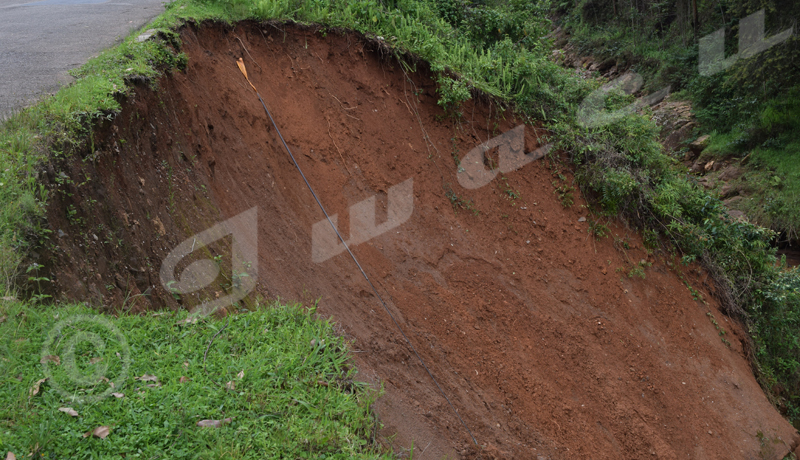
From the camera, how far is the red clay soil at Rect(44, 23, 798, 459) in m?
4.19

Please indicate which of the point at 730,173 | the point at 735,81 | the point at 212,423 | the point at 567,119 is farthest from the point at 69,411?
the point at 735,81

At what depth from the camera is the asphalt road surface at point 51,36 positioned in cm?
488

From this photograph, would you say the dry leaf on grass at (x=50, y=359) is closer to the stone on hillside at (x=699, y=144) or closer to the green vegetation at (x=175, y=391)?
the green vegetation at (x=175, y=391)

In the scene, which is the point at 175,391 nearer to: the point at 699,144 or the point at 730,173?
the point at 730,173

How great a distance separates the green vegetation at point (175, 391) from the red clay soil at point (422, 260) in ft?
1.44

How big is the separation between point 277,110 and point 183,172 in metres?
1.99

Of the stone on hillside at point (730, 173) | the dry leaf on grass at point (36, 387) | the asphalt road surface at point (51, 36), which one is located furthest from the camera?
the stone on hillside at point (730, 173)

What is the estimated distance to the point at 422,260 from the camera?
625 cm

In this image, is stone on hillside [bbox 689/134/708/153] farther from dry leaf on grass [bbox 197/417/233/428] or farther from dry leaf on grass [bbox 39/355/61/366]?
dry leaf on grass [bbox 39/355/61/366]

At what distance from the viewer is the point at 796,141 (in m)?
11.5

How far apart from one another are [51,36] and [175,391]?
5.71m

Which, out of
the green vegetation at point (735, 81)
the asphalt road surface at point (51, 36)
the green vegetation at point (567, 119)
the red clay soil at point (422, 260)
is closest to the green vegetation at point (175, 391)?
the red clay soil at point (422, 260)

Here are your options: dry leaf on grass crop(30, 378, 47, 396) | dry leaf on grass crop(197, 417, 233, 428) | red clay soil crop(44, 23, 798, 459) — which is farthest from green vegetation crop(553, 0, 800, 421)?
dry leaf on grass crop(30, 378, 47, 396)

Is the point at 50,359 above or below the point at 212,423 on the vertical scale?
above
